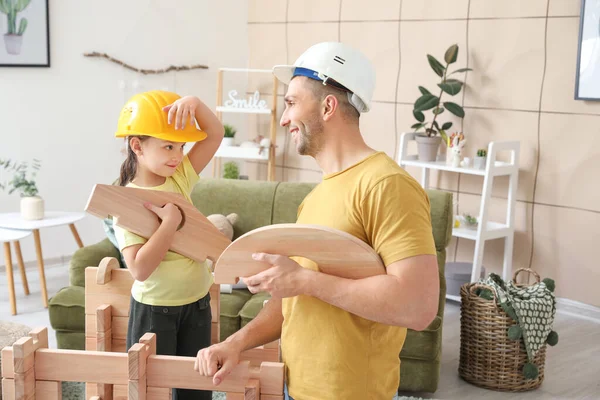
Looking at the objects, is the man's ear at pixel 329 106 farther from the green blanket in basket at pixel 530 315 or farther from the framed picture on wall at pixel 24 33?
the framed picture on wall at pixel 24 33

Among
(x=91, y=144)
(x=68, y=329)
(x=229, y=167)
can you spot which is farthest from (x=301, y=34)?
(x=68, y=329)

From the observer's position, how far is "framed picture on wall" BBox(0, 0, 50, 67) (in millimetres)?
5094

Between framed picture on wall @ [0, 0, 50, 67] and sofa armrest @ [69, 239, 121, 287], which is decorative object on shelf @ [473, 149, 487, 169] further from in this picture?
framed picture on wall @ [0, 0, 50, 67]

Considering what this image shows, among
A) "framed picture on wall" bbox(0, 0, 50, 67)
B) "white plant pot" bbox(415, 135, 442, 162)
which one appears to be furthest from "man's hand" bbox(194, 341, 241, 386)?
"framed picture on wall" bbox(0, 0, 50, 67)

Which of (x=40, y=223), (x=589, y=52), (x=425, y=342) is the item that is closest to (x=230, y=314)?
(x=425, y=342)

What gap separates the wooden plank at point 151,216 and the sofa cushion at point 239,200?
2248mm

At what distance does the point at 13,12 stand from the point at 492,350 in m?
3.78

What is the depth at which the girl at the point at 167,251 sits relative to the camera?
67.5 inches

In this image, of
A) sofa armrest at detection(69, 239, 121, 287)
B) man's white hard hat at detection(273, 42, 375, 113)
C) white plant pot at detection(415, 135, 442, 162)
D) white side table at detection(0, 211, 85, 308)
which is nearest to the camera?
man's white hard hat at detection(273, 42, 375, 113)

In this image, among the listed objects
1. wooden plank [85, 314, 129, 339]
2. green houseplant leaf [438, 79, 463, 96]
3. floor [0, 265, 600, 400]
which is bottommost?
floor [0, 265, 600, 400]

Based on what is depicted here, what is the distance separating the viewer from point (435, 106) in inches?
200

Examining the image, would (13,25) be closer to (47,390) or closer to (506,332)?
(506,332)

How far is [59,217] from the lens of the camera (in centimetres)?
471

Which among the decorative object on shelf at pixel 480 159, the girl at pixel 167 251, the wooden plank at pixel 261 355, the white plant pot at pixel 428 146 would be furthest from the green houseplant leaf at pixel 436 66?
the wooden plank at pixel 261 355
